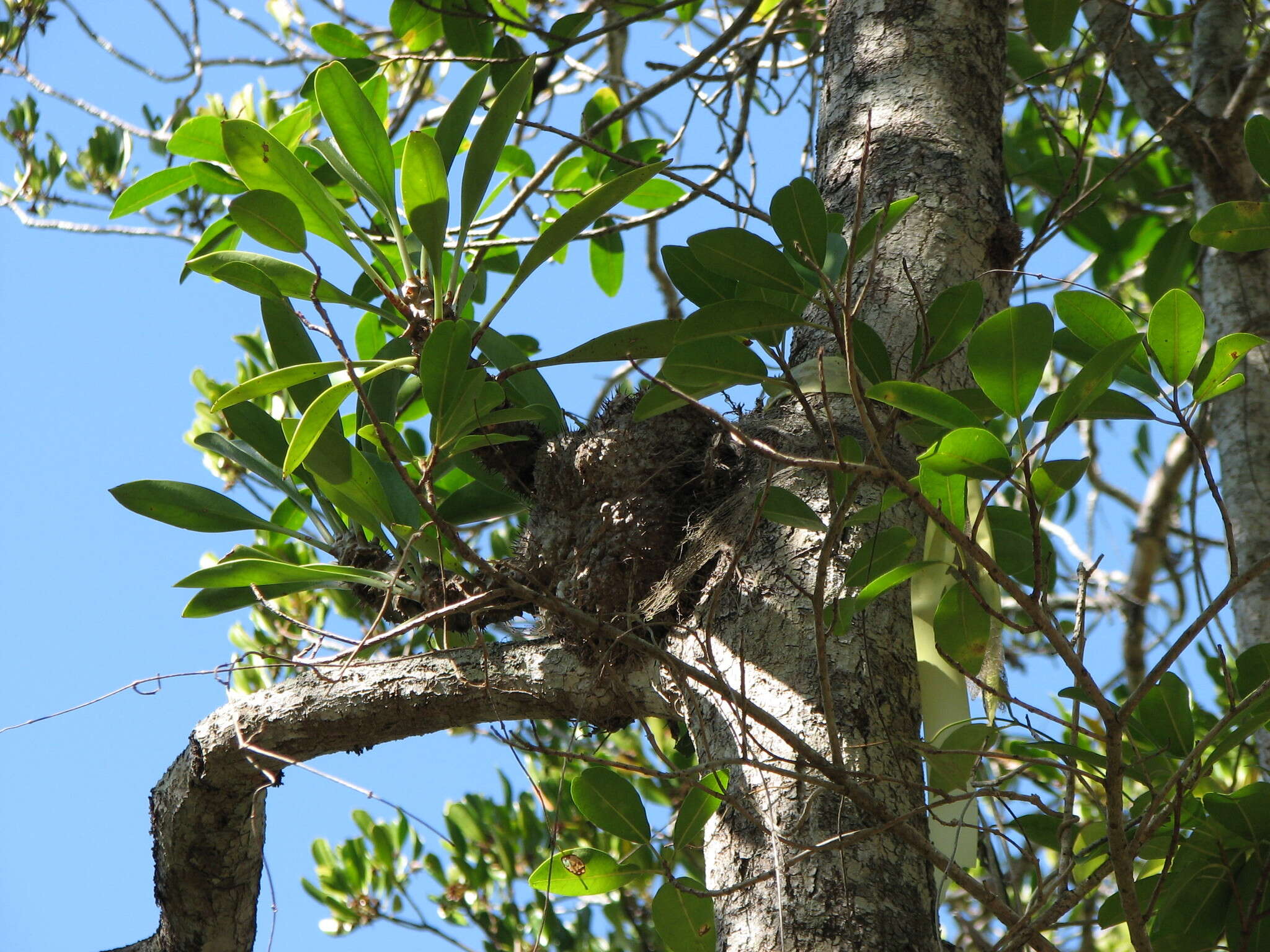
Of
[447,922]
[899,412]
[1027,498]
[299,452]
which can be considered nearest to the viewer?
[1027,498]

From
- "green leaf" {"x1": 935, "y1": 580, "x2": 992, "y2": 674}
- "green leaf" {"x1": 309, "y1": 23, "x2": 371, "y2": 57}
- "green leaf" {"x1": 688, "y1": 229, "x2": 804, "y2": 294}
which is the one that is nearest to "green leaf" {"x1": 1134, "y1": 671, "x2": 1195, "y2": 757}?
"green leaf" {"x1": 935, "y1": 580, "x2": 992, "y2": 674}

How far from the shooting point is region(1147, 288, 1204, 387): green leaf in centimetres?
93

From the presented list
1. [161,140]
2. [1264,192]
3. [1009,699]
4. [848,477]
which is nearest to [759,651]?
[848,477]

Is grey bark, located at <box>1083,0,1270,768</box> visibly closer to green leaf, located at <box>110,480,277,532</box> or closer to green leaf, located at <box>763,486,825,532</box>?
green leaf, located at <box>763,486,825,532</box>

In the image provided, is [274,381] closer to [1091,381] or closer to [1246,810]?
[1091,381]

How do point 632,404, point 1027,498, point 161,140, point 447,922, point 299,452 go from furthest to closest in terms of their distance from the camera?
point 161,140 < point 447,922 < point 632,404 < point 299,452 < point 1027,498

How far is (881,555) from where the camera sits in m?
0.99

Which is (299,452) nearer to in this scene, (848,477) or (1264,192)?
(848,477)

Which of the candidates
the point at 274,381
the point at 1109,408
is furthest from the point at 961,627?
the point at 274,381

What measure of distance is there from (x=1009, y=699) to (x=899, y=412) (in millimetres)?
304

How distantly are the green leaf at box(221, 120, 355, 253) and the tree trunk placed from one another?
0.59 m

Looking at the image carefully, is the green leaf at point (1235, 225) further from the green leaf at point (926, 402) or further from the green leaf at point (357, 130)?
the green leaf at point (357, 130)

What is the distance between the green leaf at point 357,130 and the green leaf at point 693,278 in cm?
42

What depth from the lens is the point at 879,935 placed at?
899 mm
